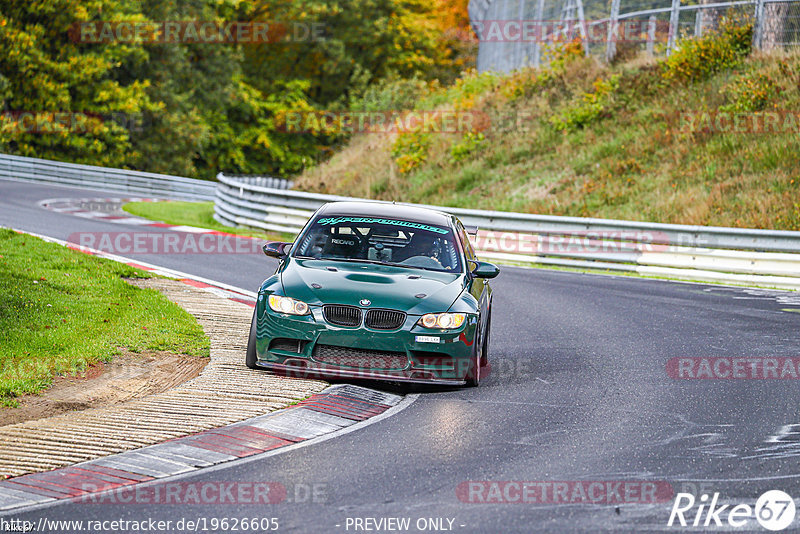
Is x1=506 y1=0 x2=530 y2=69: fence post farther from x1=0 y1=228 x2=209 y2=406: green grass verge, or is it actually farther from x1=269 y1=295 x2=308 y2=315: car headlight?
x1=269 y1=295 x2=308 y2=315: car headlight

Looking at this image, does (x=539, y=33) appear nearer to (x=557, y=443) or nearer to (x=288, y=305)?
(x=288, y=305)

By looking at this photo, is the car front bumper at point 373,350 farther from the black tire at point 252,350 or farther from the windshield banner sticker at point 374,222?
the windshield banner sticker at point 374,222

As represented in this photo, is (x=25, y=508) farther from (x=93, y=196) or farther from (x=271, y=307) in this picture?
(x=93, y=196)

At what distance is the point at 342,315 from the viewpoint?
8664 mm

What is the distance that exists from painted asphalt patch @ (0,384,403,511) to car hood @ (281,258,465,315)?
782mm

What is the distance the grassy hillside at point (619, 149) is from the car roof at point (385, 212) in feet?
41.0

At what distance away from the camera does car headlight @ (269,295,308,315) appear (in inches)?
344

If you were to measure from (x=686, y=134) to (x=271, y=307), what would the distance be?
1945 cm

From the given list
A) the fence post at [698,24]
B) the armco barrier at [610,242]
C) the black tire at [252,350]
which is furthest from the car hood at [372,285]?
the fence post at [698,24]

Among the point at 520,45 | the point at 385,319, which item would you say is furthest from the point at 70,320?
the point at 520,45

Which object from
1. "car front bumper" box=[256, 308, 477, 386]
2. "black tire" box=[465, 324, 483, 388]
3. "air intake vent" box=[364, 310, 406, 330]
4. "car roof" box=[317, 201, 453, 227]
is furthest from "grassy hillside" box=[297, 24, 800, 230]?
"air intake vent" box=[364, 310, 406, 330]

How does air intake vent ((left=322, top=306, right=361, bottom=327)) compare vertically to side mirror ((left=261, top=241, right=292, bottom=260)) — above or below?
below

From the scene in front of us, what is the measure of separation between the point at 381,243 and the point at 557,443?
3.58 metres

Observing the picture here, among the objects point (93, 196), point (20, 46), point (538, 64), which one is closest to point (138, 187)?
point (93, 196)
